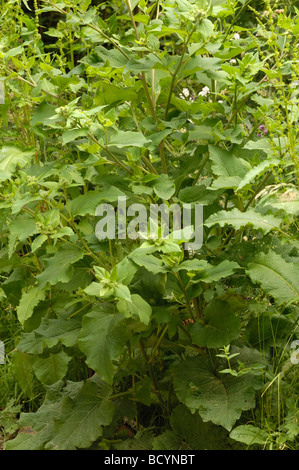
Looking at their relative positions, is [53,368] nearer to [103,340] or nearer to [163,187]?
[103,340]

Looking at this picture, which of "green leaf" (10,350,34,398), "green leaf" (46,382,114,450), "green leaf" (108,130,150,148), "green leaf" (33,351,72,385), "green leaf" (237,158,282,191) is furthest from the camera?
"green leaf" (10,350,34,398)

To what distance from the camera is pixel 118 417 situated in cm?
211

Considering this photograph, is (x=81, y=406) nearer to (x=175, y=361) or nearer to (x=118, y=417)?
(x=118, y=417)

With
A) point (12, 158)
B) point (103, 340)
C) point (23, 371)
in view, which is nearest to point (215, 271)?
point (103, 340)

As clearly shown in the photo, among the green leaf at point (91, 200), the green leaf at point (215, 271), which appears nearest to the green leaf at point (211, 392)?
the green leaf at point (215, 271)

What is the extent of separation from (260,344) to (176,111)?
871 millimetres

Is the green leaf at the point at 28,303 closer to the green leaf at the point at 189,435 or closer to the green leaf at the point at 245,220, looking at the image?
the green leaf at the point at 189,435

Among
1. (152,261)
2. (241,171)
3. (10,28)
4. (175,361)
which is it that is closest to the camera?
(152,261)

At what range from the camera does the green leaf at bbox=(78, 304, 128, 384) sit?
5.76 feet

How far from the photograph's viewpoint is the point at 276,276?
1.88 metres

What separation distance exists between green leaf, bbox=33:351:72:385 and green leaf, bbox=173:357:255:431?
0.40 m

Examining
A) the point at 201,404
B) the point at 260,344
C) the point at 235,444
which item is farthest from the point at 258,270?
the point at 235,444

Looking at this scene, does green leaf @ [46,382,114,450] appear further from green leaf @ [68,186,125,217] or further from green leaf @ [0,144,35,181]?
green leaf @ [0,144,35,181]

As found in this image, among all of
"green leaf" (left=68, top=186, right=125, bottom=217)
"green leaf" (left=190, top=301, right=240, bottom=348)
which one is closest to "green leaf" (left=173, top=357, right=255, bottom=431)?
"green leaf" (left=190, top=301, right=240, bottom=348)
